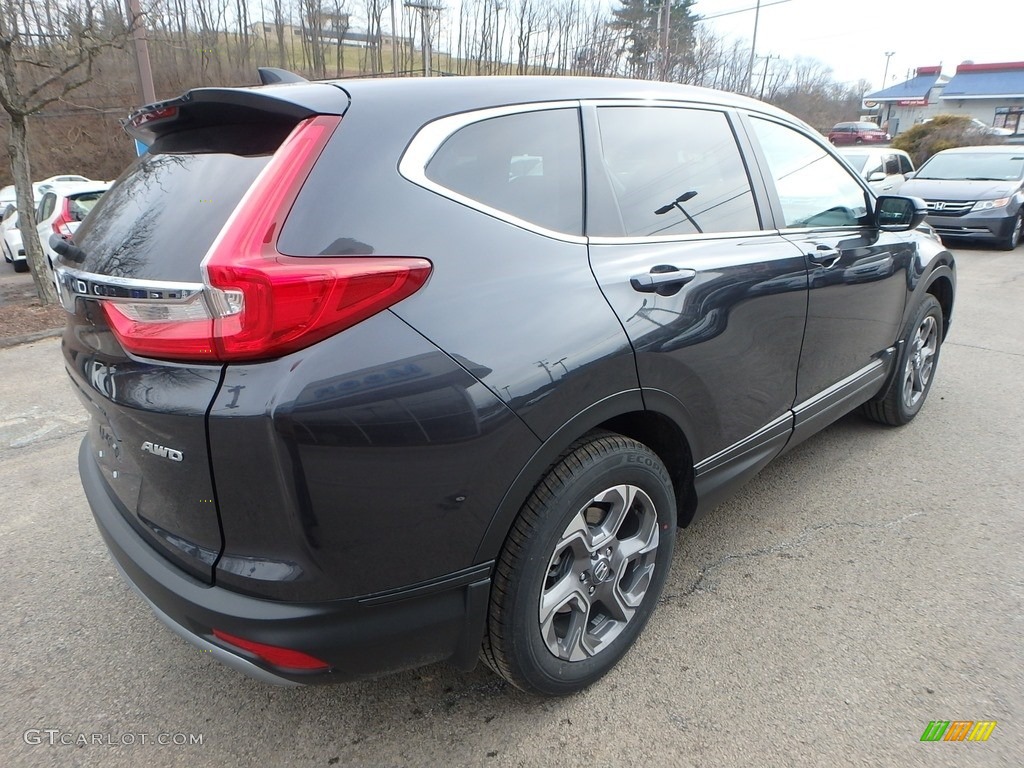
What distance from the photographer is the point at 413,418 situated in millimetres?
1523

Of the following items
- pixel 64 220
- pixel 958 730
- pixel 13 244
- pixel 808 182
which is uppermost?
pixel 808 182

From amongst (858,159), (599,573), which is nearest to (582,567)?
(599,573)

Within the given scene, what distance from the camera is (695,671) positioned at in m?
2.24

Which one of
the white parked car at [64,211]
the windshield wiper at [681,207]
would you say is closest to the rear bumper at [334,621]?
the windshield wiper at [681,207]

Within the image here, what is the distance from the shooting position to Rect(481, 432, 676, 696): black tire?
183cm

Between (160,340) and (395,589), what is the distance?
791 millimetres

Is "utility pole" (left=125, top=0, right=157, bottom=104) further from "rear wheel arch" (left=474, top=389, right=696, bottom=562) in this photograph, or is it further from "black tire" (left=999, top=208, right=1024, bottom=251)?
"black tire" (left=999, top=208, right=1024, bottom=251)

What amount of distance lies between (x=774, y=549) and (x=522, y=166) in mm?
2005

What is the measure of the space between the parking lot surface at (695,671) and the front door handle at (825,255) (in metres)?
1.17

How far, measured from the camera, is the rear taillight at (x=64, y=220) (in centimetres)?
956

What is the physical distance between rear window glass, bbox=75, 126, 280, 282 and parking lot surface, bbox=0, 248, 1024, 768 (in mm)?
1375

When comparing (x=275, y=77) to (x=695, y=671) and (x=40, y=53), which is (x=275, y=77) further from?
(x=40, y=53)

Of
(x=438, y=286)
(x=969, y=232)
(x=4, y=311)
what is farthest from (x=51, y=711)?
(x=969, y=232)

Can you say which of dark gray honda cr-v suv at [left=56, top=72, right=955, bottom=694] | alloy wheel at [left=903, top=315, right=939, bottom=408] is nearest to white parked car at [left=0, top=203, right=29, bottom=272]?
dark gray honda cr-v suv at [left=56, top=72, right=955, bottom=694]
